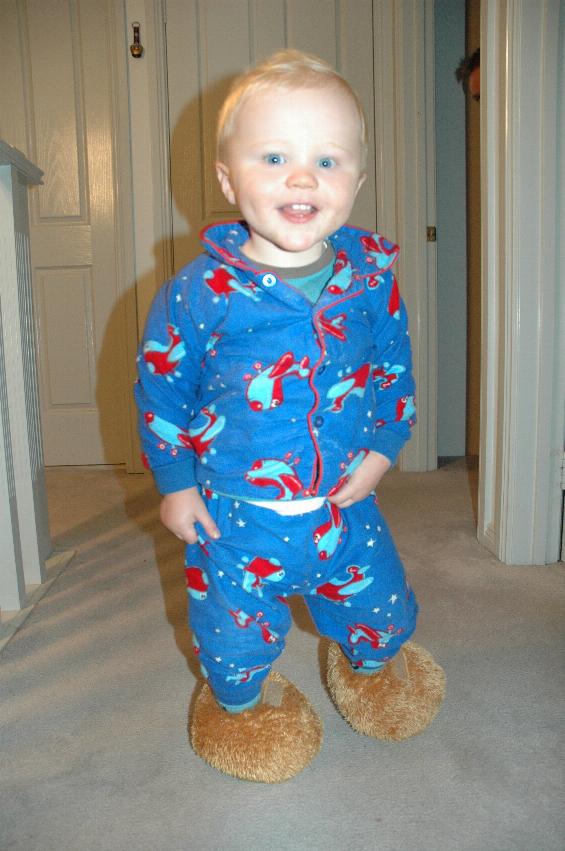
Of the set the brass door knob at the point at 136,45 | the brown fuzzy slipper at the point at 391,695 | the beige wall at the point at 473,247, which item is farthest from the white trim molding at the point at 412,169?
the brown fuzzy slipper at the point at 391,695

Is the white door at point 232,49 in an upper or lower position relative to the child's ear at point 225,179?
upper

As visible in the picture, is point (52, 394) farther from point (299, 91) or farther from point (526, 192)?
point (299, 91)

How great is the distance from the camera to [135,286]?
2.50m

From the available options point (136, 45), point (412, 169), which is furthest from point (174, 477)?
point (136, 45)

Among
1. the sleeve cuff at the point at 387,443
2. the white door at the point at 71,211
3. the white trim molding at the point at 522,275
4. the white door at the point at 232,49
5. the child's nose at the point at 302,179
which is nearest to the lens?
the child's nose at the point at 302,179

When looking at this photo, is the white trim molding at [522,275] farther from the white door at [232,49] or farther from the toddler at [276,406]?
the white door at [232,49]

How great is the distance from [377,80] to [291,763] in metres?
2.18

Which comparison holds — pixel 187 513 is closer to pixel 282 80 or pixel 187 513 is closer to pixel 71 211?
pixel 282 80

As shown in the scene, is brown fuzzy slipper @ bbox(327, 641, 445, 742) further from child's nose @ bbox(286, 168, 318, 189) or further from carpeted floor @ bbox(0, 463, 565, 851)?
child's nose @ bbox(286, 168, 318, 189)

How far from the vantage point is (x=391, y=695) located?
0.85m

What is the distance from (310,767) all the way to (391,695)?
13 cm

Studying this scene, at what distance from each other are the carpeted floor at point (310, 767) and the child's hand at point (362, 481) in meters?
0.31

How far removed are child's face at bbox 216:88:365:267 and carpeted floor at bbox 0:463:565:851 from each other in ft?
1.96

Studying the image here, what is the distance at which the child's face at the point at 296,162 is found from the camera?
69 cm
